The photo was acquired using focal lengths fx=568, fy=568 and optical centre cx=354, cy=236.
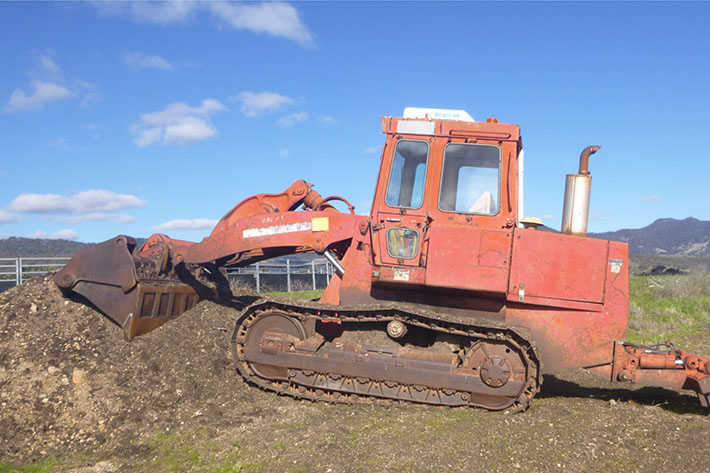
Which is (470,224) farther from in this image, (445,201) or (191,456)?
(191,456)

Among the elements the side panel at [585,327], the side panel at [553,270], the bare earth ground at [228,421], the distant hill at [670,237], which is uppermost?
the distant hill at [670,237]

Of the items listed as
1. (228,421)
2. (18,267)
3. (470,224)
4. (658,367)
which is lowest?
(228,421)

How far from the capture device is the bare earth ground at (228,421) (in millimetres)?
5414

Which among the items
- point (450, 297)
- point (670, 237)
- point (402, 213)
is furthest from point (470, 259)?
point (670, 237)

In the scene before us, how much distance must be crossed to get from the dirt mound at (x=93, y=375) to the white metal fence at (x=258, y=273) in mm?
9680

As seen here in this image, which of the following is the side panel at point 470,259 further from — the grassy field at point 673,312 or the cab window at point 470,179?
the grassy field at point 673,312

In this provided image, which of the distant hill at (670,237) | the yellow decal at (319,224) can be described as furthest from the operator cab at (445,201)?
the distant hill at (670,237)

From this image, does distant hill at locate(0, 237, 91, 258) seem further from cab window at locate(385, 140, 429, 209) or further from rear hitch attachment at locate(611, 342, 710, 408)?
rear hitch attachment at locate(611, 342, 710, 408)

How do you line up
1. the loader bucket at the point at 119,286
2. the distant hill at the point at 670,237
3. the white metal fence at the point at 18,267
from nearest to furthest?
the loader bucket at the point at 119,286 < the white metal fence at the point at 18,267 < the distant hill at the point at 670,237

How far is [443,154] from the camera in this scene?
7098 mm

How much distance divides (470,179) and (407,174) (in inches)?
31.1

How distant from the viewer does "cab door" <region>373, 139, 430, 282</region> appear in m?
6.89

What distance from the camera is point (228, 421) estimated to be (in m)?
6.38

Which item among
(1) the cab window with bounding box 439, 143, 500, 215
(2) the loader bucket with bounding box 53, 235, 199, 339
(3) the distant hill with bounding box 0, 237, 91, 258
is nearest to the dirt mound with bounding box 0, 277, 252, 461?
(2) the loader bucket with bounding box 53, 235, 199, 339
